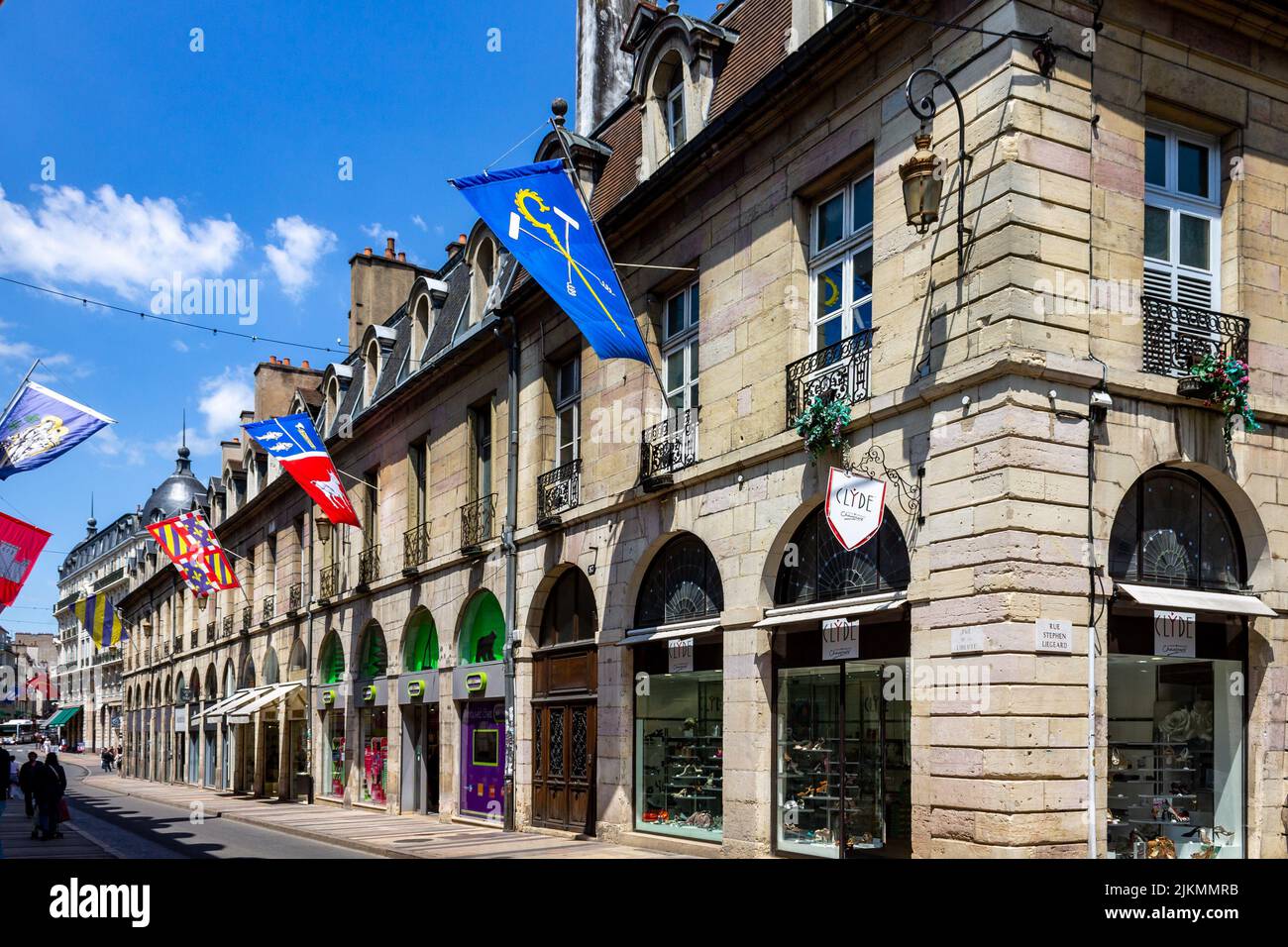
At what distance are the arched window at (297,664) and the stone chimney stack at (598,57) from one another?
18.3 metres

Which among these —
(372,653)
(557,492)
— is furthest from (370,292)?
(557,492)

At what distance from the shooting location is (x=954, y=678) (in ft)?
36.2

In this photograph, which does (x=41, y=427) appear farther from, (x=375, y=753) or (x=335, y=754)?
(x=335, y=754)

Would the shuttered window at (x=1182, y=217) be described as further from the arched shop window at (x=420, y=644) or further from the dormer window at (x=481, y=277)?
the arched shop window at (x=420, y=644)

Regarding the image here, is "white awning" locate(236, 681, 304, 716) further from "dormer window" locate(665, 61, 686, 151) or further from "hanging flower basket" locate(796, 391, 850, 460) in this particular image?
"hanging flower basket" locate(796, 391, 850, 460)

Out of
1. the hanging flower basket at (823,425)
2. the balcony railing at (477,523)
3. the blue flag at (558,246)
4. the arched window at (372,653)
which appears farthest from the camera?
Result: the arched window at (372,653)

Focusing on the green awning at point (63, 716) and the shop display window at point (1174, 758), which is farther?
the green awning at point (63, 716)

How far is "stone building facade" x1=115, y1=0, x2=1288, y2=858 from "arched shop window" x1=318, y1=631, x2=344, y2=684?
39.9ft

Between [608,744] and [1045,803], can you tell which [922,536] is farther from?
[608,744]

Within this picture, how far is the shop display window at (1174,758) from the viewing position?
Answer: 11.4m

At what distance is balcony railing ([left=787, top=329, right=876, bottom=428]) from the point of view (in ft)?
42.6

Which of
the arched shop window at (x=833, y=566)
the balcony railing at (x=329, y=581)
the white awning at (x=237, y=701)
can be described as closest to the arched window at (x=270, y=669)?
the white awning at (x=237, y=701)
